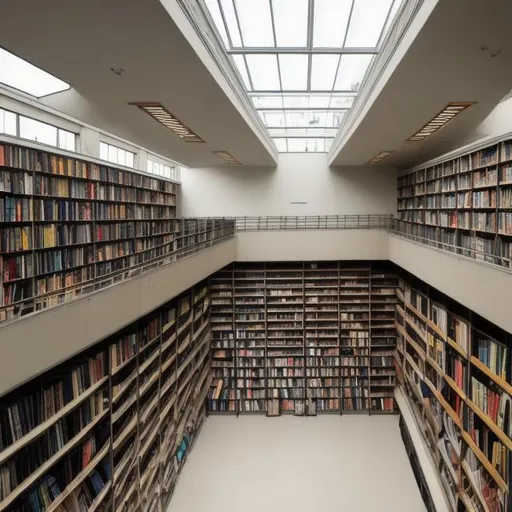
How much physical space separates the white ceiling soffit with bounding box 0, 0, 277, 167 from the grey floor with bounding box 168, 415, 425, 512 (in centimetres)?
485

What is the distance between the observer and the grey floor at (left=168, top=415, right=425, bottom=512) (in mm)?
5895

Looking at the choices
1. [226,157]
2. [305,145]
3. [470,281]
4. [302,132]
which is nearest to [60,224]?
[470,281]

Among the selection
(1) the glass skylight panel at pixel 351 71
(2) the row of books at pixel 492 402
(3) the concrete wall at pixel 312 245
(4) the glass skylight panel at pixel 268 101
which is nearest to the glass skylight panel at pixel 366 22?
(1) the glass skylight panel at pixel 351 71

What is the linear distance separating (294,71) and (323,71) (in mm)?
368

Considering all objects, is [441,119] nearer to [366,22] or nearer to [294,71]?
[366,22]

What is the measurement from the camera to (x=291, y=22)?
449 centimetres

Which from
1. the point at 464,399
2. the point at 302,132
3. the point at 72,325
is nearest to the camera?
the point at 72,325

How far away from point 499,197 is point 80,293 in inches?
171

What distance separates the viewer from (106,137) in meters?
7.11

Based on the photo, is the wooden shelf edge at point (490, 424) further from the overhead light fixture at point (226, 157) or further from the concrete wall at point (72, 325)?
the overhead light fixture at point (226, 157)

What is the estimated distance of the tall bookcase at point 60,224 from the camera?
4090 millimetres

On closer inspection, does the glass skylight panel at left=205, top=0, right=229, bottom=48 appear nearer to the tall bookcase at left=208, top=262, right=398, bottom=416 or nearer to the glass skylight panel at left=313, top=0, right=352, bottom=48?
the glass skylight panel at left=313, top=0, right=352, bottom=48

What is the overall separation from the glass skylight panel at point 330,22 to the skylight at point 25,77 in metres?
2.60

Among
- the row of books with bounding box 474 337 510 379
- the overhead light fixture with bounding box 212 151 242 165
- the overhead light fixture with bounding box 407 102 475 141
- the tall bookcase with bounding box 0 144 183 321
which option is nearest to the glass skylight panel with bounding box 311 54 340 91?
the overhead light fixture with bounding box 407 102 475 141
